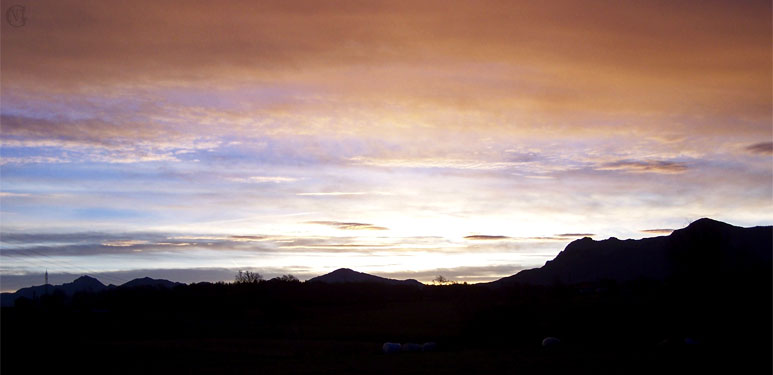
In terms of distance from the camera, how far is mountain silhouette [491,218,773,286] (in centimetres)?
4112

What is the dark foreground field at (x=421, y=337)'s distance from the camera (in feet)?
87.9

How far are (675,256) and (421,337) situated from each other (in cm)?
1576

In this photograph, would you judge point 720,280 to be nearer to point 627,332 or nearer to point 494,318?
point 627,332

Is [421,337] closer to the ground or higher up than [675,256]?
closer to the ground

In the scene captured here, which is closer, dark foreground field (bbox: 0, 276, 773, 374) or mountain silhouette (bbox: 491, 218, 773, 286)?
dark foreground field (bbox: 0, 276, 773, 374)

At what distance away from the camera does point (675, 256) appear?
42.4m

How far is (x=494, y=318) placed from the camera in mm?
46219

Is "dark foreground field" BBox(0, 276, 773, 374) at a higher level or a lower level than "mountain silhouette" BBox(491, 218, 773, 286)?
lower

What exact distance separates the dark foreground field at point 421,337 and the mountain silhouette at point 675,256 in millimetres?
1713

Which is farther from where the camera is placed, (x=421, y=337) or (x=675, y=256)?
(x=421, y=337)

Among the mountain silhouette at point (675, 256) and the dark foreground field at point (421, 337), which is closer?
the dark foreground field at point (421, 337)

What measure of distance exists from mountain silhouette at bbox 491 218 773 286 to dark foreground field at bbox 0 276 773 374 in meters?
1.71

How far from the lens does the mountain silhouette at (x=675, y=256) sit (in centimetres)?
4112

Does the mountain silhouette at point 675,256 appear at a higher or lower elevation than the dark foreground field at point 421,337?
higher
